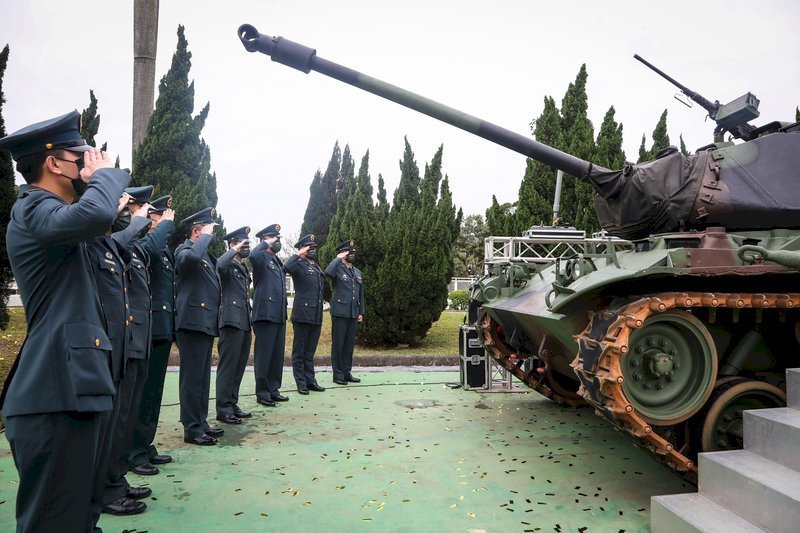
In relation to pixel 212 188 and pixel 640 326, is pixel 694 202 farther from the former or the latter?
pixel 212 188

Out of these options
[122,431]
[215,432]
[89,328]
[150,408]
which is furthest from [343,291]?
[89,328]

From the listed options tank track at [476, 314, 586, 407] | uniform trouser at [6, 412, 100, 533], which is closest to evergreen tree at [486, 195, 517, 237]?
tank track at [476, 314, 586, 407]

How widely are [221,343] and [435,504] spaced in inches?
124

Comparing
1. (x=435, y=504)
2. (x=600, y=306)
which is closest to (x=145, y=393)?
(x=435, y=504)

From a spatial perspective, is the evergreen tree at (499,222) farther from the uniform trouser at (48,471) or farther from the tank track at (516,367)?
the uniform trouser at (48,471)

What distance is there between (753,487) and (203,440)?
13.5ft

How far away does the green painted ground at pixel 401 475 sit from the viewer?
3.56 meters

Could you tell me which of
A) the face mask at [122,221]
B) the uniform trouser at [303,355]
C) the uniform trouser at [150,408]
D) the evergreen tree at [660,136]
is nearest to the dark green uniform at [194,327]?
the uniform trouser at [150,408]

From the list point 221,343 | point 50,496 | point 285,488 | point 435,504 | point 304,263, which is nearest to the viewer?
point 50,496

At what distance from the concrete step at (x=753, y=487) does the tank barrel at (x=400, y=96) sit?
246cm

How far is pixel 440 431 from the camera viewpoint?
5.71m

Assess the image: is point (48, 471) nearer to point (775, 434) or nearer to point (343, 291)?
point (775, 434)

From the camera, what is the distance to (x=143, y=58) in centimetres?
1072

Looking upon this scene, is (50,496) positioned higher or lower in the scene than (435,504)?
higher
